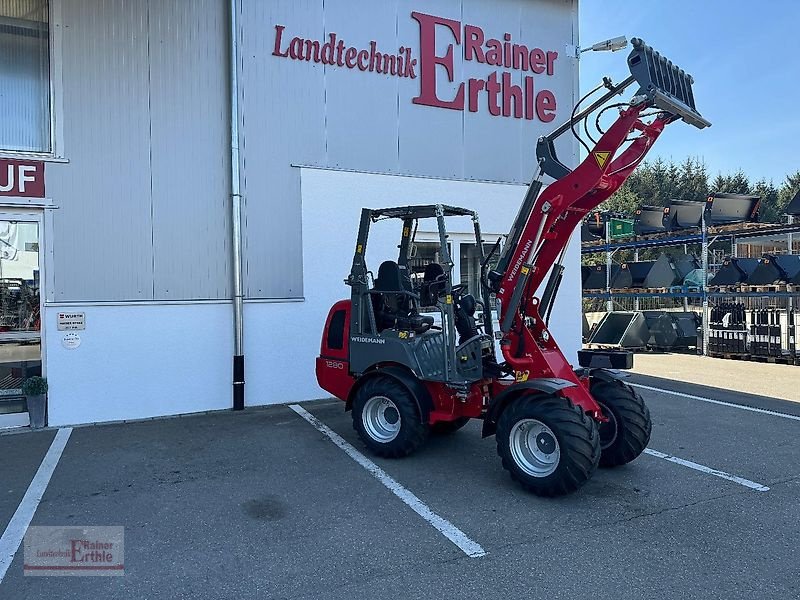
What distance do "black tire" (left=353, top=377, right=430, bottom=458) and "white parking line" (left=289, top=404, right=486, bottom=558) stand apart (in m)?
0.20

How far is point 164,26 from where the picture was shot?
8203mm

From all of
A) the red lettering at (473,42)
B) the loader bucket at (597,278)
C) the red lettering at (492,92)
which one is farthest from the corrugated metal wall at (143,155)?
the loader bucket at (597,278)

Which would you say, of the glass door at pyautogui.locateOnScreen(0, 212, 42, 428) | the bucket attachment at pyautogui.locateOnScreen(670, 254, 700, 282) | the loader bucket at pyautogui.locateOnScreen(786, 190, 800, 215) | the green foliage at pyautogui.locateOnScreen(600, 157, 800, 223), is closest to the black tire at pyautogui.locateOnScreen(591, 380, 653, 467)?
the glass door at pyautogui.locateOnScreen(0, 212, 42, 428)

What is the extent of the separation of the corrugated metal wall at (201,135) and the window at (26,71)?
0.37 meters

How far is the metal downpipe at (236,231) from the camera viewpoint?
8383 mm

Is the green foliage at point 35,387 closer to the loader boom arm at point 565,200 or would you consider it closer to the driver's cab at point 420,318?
the driver's cab at point 420,318

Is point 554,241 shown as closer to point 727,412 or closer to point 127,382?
point 727,412

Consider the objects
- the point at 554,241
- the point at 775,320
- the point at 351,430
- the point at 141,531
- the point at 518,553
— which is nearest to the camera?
the point at 518,553

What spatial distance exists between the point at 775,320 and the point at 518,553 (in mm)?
12084

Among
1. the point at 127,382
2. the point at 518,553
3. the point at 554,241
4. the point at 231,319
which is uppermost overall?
the point at 554,241

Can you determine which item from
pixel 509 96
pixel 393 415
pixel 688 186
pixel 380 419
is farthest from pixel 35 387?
pixel 688 186

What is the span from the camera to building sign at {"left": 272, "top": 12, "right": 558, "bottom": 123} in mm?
9156

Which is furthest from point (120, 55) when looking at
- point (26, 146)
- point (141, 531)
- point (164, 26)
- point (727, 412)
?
point (727, 412)

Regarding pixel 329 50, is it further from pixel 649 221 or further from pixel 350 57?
pixel 649 221
